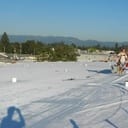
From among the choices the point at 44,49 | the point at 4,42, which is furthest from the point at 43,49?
the point at 4,42

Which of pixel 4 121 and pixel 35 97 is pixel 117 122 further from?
pixel 35 97

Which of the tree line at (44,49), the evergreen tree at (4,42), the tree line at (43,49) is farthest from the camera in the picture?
the evergreen tree at (4,42)

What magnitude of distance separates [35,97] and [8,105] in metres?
1.94

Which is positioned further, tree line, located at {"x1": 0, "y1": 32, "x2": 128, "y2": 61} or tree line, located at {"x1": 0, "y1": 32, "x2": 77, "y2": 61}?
tree line, located at {"x1": 0, "y1": 32, "x2": 77, "y2": 61}

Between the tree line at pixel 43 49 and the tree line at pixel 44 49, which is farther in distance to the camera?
the tree line at pixel 43 49

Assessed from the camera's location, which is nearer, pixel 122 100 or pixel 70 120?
pixel 70 120

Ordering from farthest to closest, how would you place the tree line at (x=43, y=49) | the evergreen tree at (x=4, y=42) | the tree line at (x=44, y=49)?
the evergreen tree at (x=4, y=42)
the tree line at (x=43, y=49)
the tree line at (x=44, y=49)

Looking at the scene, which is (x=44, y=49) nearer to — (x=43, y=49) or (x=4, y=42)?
(x=43, y=49)

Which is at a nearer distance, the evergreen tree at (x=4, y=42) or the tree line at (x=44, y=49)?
the tree line at (x=44, y=49)

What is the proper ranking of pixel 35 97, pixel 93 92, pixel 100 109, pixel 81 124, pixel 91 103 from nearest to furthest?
pixel 81 124 → pixel 100 109 → pixel 91 103 → pixel 35 97 → pixel 93 92

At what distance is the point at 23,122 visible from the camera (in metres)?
8.60

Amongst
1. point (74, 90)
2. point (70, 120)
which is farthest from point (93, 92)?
point (70, 120)

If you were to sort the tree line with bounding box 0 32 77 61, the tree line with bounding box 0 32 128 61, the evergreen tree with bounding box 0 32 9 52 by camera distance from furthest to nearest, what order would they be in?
the evergreen tree with bounding box 0 32 9 52
the tree line with bounding box 0 32 77 61
the tree line with bounding box 0 32 128 61

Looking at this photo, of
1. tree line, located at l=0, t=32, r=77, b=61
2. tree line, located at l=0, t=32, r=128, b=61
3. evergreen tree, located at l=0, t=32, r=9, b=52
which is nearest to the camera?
tree line, located at l=0, t=32, r=128, b=61
